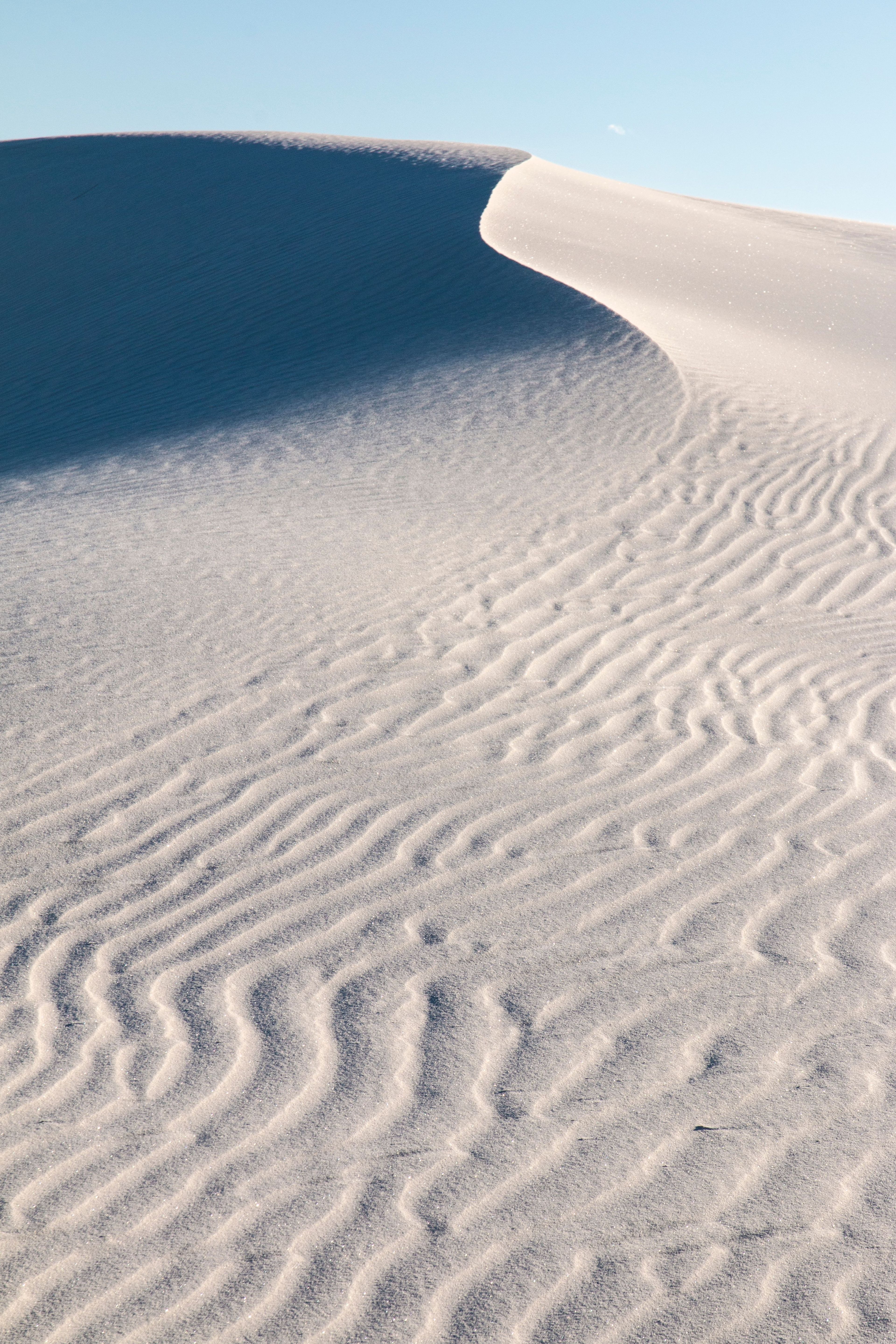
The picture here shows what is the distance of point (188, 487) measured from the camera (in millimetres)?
9609

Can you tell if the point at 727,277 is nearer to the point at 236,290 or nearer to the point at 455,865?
the point at 236,290

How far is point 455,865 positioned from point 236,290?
13142 millimetres

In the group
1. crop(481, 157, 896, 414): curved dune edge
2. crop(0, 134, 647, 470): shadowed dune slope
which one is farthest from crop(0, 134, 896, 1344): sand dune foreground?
crop(481, 157, 896, 414): curved dune edge

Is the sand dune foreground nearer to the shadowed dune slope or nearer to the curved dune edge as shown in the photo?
the shadowed dune slope

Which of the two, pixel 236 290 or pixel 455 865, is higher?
pixel 236 290

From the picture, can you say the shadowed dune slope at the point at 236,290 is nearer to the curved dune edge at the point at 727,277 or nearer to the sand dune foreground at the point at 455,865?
the sand dune foreground at the point at 455,865

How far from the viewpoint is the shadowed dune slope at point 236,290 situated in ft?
40.5

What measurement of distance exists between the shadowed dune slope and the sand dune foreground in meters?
0.58

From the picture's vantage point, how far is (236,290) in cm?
1538

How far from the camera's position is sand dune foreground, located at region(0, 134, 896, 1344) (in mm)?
2564

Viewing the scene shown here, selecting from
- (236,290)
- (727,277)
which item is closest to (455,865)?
(236,290)

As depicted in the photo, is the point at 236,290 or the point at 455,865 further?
the point at 236,290

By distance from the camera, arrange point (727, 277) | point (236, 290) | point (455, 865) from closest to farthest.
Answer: point (455, 865) → point (236, 290) → point (727, 277)

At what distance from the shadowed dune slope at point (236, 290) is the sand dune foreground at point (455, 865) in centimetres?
58
